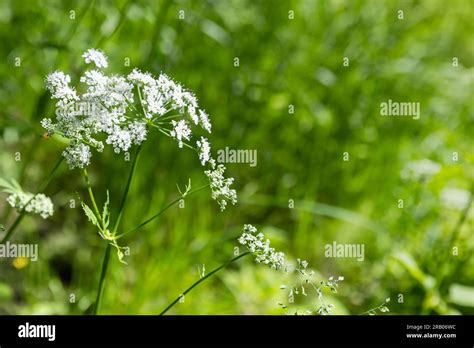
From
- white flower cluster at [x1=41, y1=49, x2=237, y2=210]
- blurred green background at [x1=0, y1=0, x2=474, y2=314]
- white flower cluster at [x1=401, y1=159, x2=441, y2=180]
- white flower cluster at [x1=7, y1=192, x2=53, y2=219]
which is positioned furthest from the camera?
blurred green background at [x1=0, y1=0, x2=474, y2=314]

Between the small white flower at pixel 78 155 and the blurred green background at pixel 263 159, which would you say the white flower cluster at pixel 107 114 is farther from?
the blurred green background at pixel 263 159

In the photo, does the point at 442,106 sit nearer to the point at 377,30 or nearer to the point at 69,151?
the point at 377,30

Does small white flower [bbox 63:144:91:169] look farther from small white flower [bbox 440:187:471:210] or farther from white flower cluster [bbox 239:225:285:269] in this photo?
small white flower [bbox 440:187:471:210]

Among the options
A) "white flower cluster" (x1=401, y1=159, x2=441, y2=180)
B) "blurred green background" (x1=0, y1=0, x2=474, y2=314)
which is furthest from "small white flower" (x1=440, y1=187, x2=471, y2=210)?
"white flower cluster" (x1=401, y1=159, x2=441, y2=180)

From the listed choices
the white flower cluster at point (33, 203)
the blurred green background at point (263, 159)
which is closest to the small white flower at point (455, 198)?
the blurred green background at point (263, 159)

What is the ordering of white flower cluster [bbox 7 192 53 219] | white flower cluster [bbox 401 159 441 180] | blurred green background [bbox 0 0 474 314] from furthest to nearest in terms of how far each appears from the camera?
blurred green background [bbox 0 0 474 314] < white flower cluster [bbox 401 159 441 180] < white flower cluster [bbox 7 192 53 219]

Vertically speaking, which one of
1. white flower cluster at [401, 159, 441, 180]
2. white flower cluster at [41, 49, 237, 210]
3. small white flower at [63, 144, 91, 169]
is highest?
white flower cluster at [401, 159, 441, 180]

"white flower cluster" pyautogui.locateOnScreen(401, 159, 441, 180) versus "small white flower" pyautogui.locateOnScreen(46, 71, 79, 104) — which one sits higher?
"white flower cluster" pyautogui.locateOnScreen(401, 159, 441, 180)
